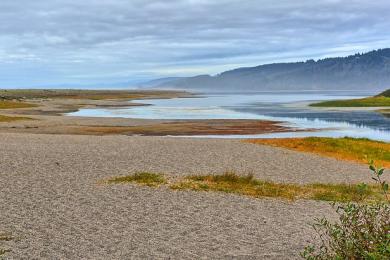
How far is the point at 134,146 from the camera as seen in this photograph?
36.7 meters

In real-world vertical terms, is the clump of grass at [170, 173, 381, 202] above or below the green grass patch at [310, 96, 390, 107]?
below

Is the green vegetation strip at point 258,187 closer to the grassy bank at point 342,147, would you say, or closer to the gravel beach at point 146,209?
the gravel beach at point 146,209

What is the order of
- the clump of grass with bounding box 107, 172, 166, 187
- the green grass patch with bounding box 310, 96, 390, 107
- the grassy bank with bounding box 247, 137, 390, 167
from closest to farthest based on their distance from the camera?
the clump of grass with bounding box 107, 172, 166, 187 → the grassy bank with bounding box 247, 137, 390, 167 → the green grass patch with bounding box 310, 96, 390, 107

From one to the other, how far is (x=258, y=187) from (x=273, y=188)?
0.65m

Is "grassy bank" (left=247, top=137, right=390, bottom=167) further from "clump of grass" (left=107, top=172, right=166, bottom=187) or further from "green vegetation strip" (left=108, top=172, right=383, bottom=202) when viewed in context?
"clump of grass" (left=107, top=172, right=166, bottom=187)

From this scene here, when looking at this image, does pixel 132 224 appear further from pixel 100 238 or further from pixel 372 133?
pixel 372 133

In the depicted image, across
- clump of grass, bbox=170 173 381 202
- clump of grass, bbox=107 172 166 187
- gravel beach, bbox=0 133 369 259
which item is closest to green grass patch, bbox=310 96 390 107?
gravel beach, bbox=0 133 369 259

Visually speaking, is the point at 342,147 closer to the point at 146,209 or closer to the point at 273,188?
the point at 273,188

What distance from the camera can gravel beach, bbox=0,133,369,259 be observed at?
12.5 metres

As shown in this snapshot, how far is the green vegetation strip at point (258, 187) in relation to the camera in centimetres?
2017

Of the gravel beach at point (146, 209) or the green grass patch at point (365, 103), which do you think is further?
the green grass patch at point (365, 103)

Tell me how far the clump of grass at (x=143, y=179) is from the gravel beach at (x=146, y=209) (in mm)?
830

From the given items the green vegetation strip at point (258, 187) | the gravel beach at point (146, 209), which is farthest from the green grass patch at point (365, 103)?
the green vegetation strip at point (258, 187)

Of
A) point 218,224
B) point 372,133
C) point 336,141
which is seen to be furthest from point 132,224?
point 372,133
